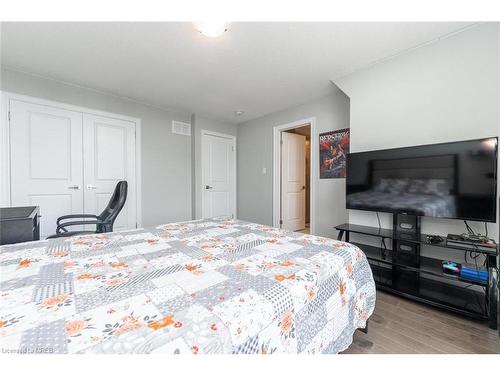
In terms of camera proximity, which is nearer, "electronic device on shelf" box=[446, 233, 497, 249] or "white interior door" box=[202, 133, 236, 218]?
"electronic device on shelf" box=[446, 233, 497, 249]

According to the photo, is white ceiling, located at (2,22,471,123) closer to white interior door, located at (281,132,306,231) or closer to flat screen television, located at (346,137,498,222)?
flat screen television, located at (346,137,498,222)

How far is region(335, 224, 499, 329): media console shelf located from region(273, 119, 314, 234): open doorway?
173 cm

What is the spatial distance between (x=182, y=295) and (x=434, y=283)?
2336mm

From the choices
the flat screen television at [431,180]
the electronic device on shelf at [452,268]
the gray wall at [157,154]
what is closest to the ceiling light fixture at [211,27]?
the flat screen television at [431,180]

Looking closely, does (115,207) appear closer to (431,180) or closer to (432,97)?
(431,180)

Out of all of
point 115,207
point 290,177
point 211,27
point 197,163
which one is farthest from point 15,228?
point 290,177

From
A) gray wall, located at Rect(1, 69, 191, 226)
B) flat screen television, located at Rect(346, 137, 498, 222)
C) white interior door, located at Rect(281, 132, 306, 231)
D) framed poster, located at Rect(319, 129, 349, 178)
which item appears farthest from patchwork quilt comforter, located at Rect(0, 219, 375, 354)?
white interior door, located at Rect(281, 132, 306, 231)

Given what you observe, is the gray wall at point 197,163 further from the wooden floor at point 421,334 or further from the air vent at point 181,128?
the wooden floor at point 421,334

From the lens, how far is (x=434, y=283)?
1.99 meters

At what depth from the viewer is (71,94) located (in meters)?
2.86

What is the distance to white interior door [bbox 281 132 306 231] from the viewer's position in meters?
4.05
